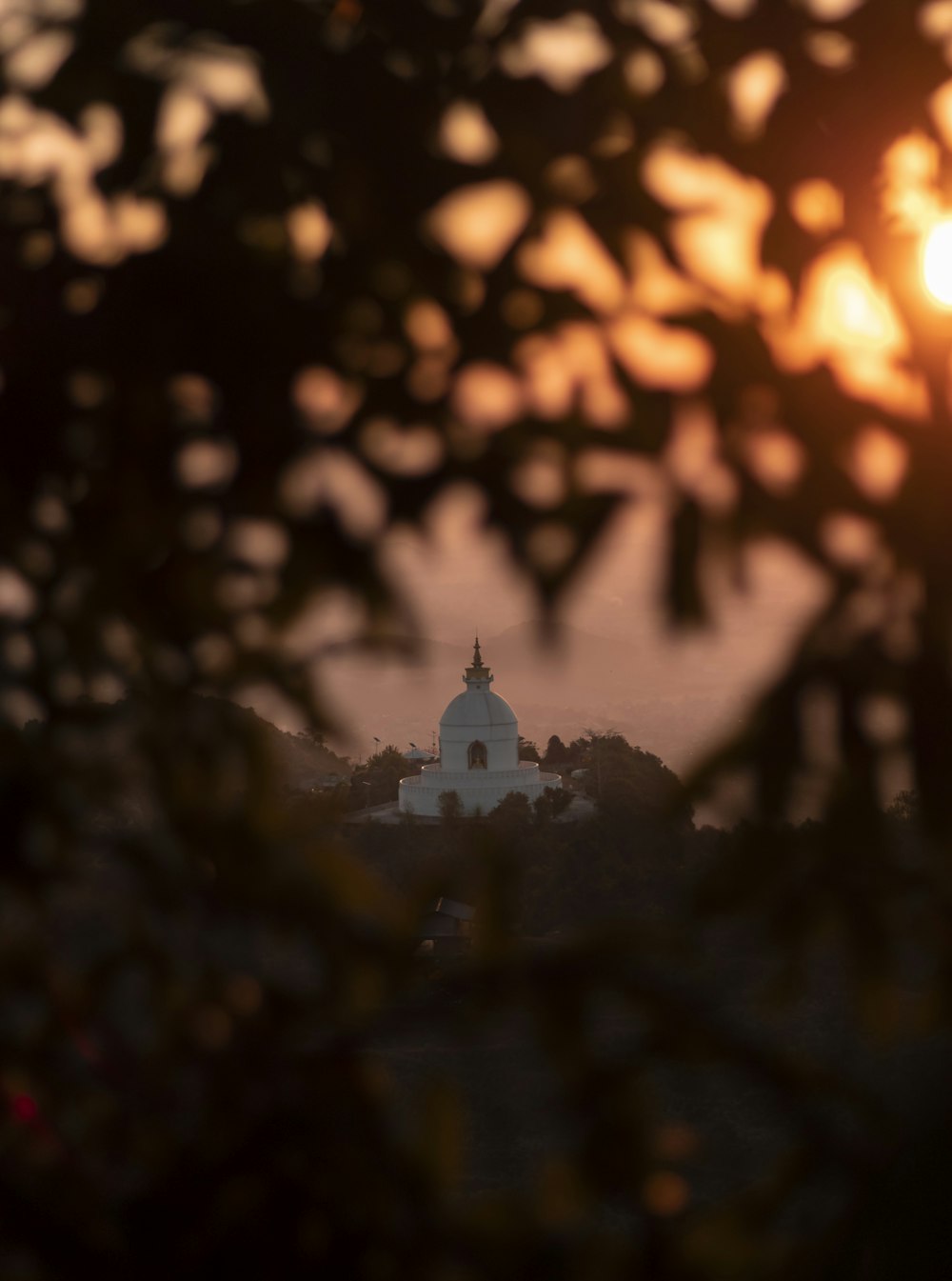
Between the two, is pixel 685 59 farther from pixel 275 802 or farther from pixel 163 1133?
pixel 163 1133

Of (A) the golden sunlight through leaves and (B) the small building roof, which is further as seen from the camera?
(B) the small building roof

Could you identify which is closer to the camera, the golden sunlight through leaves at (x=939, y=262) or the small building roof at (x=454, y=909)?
the golden sunlight through leaves at (x=939, y=262)

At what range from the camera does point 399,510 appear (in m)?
1.35

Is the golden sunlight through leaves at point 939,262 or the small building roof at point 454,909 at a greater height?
the golden sunlight through leaves at point 939,262

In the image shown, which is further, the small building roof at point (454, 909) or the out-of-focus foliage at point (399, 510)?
the small building roof at point (454, 909)

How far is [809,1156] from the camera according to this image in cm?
→ 115

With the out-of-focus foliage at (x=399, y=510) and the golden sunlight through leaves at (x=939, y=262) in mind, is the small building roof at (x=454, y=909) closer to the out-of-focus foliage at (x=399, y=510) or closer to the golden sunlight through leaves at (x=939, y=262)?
the out-of-focus foliage at (x=399, y=510)

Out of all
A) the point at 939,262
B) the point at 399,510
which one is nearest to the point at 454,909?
the point at 399,510

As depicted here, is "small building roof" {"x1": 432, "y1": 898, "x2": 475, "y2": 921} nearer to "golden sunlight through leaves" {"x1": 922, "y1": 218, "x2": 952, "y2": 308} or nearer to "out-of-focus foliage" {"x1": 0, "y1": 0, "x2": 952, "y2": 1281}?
"out-of-focus foliage" {"x1": 0, "y1": 0, "x2": 952, "y2": 1281}

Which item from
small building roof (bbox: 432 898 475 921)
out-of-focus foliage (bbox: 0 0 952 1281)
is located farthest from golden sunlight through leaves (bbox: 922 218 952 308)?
small building roof (bbox: 432 898 475 921)

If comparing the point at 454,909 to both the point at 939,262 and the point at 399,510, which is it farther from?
the point at 939,262

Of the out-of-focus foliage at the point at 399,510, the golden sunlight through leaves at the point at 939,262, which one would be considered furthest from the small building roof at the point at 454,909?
the golden sunlight through leaves at the point at 939,262

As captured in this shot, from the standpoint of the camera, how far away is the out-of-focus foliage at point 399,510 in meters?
1.17

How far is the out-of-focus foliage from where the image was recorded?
3.83ft
